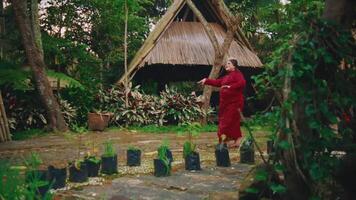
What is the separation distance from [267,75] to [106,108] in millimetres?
11686

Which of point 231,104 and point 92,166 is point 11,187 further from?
point 231,104

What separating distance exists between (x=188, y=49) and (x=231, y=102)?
7590mm

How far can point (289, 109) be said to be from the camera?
2541mm

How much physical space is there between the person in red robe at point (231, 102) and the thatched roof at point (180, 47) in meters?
6.43

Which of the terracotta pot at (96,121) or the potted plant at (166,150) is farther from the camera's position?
the terracotta pot at (96,121)

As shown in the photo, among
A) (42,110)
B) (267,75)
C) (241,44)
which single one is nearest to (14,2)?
(42,110)

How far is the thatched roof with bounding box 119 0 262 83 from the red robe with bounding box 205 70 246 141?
21.1 ft

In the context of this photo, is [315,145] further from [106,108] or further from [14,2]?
[106,108]

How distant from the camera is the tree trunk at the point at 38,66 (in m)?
11.1

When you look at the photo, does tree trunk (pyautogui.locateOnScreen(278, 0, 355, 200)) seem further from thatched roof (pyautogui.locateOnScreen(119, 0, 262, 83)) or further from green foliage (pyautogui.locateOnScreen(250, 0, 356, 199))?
thatched roof (pyautogui.locateOnScreen(119, 0, 262, 83))

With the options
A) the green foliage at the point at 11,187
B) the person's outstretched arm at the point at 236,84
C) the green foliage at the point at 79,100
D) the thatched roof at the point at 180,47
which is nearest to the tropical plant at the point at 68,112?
the green foliage at the point at 79,100

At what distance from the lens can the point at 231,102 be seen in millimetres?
8047

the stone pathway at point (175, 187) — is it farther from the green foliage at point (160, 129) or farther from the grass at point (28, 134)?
the green foliage at point (160, 129)

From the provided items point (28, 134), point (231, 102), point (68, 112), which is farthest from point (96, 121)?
point (231, 102)
